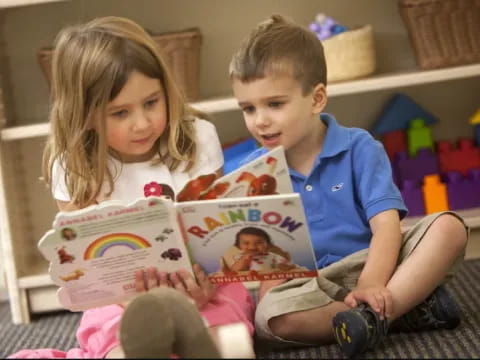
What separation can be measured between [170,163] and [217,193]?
33 centimetres

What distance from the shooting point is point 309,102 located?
1399 mm

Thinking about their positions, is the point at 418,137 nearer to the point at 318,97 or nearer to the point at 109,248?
the point at 318,97

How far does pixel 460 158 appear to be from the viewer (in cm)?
211

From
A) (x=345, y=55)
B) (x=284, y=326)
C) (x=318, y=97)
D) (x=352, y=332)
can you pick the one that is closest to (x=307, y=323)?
(x=284, y=326)

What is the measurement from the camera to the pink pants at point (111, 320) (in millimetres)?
1248

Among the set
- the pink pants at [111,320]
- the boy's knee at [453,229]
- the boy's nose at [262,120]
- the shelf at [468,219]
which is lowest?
the shelf at [468,219]

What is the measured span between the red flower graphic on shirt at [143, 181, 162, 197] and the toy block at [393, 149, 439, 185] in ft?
2.70

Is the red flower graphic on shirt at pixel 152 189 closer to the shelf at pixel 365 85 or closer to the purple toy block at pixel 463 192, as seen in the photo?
the shelf at pixel 365 85

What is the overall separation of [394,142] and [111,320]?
1.04 m

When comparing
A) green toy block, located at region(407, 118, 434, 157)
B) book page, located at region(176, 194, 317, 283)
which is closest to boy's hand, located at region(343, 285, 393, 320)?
book page, located at region(176, 194, 317, 283)

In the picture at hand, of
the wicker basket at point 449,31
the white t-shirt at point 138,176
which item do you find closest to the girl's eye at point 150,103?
the white t-shirt at point 138,176

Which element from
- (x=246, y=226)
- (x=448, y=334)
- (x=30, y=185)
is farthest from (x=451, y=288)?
(x=30, y=185)

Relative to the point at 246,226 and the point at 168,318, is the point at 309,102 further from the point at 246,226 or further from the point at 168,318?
the point at 168,318

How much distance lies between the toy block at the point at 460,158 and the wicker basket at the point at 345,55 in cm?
33
